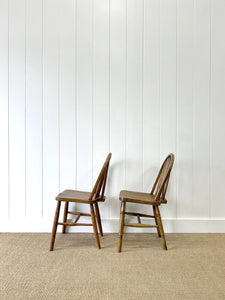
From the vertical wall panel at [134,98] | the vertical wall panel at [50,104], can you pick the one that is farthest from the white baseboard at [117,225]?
the vertical wall panel at [134,98]

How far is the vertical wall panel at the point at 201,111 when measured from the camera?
8.59 ft

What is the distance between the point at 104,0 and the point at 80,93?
81cm

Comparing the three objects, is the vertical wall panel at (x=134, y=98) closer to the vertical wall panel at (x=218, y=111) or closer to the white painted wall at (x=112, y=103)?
the white painted wall at (x=112, y=103)

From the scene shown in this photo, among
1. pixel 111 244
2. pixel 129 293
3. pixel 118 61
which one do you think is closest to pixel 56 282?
pixel 129 293

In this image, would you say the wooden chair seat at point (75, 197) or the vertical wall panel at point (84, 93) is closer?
the wooden chair seat at point (75, 197)

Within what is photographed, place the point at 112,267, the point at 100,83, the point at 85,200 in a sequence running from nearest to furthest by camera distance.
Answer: the point at 112,267 → the point at 85,200 → the point at 100,83

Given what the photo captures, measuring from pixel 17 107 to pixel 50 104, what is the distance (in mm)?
286

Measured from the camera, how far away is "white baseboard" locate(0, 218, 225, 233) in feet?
8.62

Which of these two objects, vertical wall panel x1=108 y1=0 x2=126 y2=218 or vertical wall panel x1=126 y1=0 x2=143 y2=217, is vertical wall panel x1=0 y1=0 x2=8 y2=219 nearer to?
vertical wall panel x1=108 y1=0 x2=126 y2=218

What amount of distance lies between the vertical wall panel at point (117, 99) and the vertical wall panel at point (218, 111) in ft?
2.52

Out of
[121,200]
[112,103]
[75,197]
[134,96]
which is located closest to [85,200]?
[75,197]

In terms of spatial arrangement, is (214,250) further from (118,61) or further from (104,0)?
(104,0)

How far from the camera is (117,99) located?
262 centimetres

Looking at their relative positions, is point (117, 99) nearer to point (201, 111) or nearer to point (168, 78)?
point (168, 78)
